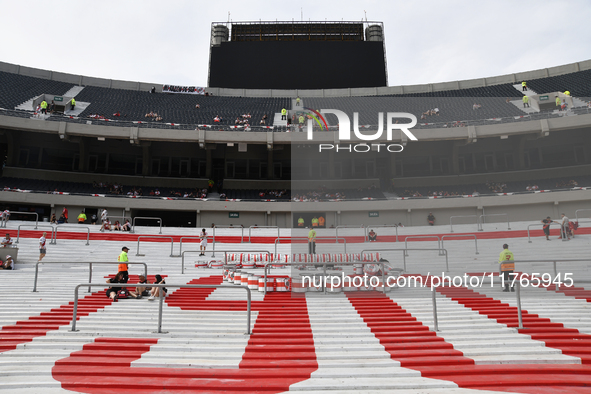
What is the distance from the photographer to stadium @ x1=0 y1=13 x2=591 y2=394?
5762 millimetres

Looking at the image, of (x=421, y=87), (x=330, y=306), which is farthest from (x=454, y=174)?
(x=330, y=306)

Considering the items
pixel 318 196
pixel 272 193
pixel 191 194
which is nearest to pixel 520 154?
pixel 318 196

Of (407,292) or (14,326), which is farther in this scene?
(407,292)

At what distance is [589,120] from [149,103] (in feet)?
125

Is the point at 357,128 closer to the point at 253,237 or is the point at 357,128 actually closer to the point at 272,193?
the point at 272,193

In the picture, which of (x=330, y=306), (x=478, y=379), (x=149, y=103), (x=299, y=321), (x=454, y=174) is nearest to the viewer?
(x=478, y=379)

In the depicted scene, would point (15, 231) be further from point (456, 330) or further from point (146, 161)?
point (456, 330)

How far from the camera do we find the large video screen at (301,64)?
1721 inches

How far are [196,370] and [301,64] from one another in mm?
42603

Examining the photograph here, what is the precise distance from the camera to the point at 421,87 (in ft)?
142

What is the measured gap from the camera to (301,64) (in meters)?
44.0

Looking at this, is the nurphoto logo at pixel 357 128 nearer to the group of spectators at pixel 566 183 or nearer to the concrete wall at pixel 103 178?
the group of spectators at pixel 566 183

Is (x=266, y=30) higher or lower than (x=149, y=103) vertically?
higher

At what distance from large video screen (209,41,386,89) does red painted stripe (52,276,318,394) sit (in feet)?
132
